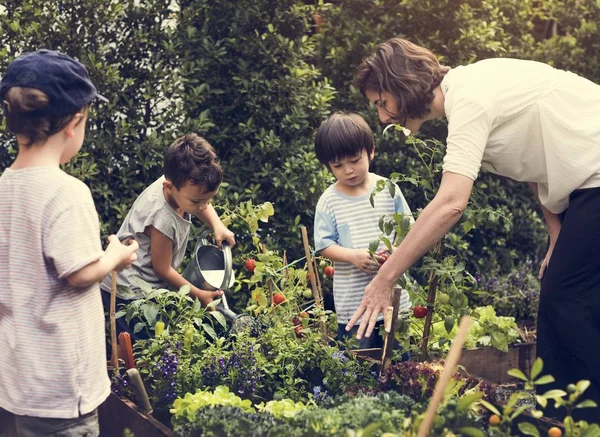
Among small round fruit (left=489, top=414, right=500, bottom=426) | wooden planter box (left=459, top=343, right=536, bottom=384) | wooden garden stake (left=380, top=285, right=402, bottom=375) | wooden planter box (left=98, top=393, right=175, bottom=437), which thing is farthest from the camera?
wooden planter box (left=459, top=343, right=536, bottom=384)

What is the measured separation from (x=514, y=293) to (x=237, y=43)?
7.58ft

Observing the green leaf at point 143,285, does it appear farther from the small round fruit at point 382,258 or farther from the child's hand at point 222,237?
the small round fruit at point 382,258

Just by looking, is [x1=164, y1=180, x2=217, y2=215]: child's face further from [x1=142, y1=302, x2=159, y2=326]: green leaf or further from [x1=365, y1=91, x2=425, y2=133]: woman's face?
[x1=365, y1=91, x2=425, y2=133]: woman's face

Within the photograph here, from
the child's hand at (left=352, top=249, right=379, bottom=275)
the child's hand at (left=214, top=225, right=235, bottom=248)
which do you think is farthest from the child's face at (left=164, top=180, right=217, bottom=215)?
the child's hand at (left=352, top=249, right=379, bottom=275)

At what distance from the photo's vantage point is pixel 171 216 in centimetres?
361

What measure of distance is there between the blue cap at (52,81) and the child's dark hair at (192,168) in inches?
42.5

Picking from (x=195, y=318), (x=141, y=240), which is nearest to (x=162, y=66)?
(x=141, y=240)

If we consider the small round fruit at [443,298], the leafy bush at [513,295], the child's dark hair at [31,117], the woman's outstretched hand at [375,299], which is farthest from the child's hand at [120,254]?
the leafy bush at [513,295]

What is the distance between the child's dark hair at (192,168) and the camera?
3.57m

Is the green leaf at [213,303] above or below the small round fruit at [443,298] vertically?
below

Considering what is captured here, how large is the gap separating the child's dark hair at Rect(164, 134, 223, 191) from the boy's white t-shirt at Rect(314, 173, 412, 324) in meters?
0.58

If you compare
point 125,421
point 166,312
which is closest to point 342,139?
point 166,312

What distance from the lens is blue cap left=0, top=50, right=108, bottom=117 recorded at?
8.00ft

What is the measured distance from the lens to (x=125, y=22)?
4.76 m
